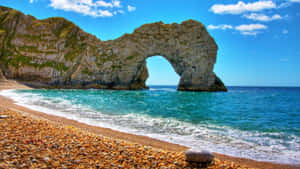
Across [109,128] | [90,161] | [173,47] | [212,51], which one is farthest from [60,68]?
[90,161]

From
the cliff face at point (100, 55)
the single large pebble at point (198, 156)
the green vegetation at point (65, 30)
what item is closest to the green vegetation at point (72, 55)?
the cliff face at point (100, 55)

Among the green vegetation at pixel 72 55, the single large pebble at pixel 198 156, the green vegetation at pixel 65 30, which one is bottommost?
the single large pebble at pixel 198 156

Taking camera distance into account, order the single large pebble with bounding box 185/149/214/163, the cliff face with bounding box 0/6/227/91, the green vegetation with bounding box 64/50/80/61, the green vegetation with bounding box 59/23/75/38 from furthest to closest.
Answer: the green vegetation with bounding box 59/23/75/38, the green vegetation with bounding box 64/50/80/61, the cliff face with bounding box 0/6/227/91, the single large pebble with bounding box 185/149/214/163

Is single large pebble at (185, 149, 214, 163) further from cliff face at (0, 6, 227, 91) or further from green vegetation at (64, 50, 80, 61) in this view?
green vegetation at (64, 50, 80, 61)

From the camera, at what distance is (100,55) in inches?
2290

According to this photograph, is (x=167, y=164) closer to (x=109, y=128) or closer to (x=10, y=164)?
(x=10, y=164)

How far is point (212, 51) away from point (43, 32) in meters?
48.5

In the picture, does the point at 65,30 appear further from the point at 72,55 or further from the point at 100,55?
the point at 100,55

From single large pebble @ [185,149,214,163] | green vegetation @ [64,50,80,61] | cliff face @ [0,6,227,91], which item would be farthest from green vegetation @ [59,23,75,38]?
single large pebble @ [185,149,214,163]

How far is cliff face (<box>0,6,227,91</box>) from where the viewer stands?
55.6m

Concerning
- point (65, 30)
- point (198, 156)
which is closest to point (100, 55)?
point (65, 30)

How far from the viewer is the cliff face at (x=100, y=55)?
5559 centimetres

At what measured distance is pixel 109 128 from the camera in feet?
32.6

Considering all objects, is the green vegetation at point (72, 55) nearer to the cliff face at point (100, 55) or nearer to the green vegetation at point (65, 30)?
the cliff face at point (100, 55)
